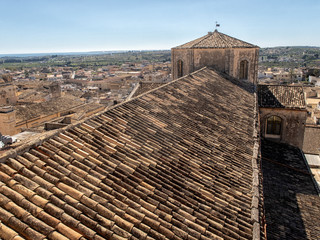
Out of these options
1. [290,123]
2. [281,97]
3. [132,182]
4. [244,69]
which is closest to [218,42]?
[244,69]

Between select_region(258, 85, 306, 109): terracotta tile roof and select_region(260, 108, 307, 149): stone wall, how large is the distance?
1.11 feet

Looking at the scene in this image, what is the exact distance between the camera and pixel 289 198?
34.1 feet

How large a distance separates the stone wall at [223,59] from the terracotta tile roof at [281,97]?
1394 millimetres

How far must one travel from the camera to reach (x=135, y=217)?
403cm

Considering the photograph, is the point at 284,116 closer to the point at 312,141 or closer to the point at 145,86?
the point at 145,86

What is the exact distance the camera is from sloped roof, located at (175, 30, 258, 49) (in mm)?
17547

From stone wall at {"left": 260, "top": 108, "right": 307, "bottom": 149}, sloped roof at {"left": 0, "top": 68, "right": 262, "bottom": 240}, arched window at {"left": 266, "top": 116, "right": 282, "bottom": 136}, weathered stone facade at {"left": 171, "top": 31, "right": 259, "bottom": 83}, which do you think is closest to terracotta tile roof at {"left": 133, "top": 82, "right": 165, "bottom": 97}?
weathered stone facade at {"left": 171, "top": 31, "right": 259, "bottom": 83}

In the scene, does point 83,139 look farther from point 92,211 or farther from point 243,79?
A: point 243,79

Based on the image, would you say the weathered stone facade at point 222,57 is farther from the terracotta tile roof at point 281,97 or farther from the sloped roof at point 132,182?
the sloped roof at point 132,182

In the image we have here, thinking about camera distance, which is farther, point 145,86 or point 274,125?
point 145,86

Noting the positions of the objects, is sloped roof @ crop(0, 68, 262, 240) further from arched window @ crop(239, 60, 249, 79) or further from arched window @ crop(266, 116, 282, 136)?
arched window @ crop(239, 60, 249, 79)

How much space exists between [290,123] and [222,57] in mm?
5749

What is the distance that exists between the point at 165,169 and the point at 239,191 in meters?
1.58

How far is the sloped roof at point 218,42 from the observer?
17547 millimetres
